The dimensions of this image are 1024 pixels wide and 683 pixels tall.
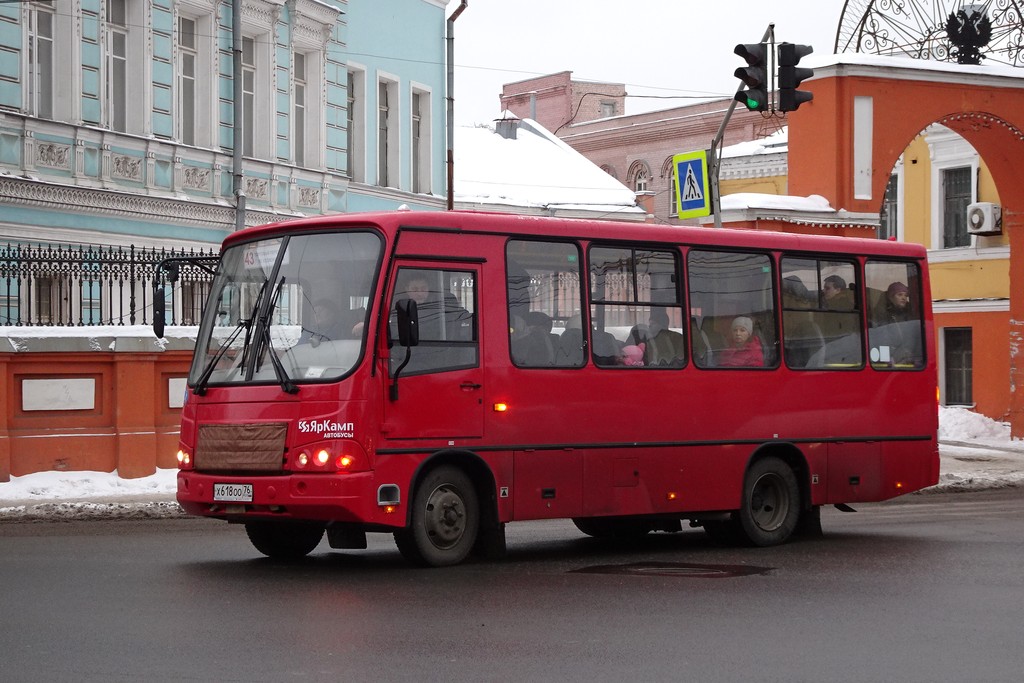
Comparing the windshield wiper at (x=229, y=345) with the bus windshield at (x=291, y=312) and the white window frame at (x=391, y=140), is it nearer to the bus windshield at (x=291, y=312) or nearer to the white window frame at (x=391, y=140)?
the bus windshield at (x=291, y=312)

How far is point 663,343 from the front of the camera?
14.4 m

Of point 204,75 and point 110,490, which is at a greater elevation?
point 204,75

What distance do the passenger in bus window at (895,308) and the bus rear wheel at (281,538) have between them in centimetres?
629

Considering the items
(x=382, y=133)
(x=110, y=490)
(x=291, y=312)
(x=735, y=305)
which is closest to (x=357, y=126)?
(x=382, y=133)

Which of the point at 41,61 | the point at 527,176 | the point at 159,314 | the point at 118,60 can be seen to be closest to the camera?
the point at 159,314

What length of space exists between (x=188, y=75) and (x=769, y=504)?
51.5 ft

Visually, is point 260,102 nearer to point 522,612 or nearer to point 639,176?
point 522,612

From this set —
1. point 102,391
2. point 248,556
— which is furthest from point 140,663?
point 102,391

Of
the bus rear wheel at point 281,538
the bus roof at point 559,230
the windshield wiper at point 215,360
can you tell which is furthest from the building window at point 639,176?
the windshield wiper at point 215,360

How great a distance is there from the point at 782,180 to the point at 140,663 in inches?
1690

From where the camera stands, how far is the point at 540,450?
13.3 metres

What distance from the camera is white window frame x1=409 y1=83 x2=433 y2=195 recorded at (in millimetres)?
36156

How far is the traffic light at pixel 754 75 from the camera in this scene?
20.5 metres

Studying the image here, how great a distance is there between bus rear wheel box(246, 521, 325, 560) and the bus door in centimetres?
164
